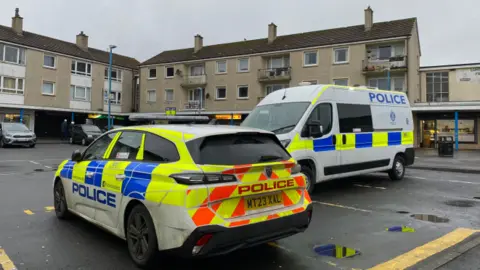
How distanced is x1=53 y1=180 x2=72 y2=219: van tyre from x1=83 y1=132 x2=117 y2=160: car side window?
2.96 ft

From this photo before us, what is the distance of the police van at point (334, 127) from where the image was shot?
8180 millimetres

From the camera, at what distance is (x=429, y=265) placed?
A: 4289 millimetres

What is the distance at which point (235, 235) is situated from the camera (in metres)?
3.80

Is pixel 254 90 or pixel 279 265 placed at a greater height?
pixel 254 90

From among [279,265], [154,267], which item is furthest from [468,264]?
[154,267]

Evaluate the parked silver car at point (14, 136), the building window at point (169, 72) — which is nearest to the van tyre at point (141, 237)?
the parked silver car at point (14, 136)

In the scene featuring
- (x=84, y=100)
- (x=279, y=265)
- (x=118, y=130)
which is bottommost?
(x=279, y=265)

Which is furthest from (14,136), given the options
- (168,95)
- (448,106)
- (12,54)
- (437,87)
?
(437,87)

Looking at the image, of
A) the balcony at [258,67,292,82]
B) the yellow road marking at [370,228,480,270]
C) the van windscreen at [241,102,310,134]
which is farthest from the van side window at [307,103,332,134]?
the balcony at [258,67,292,82]

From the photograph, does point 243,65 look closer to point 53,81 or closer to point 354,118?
point 53,81

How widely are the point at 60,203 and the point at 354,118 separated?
684 centimetres

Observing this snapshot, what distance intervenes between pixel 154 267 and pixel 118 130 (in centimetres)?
211

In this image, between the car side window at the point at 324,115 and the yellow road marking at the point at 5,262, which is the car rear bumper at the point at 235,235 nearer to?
the yellow road marking at the point at 5,262

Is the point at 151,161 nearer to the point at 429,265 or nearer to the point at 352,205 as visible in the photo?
the point at 429,265
